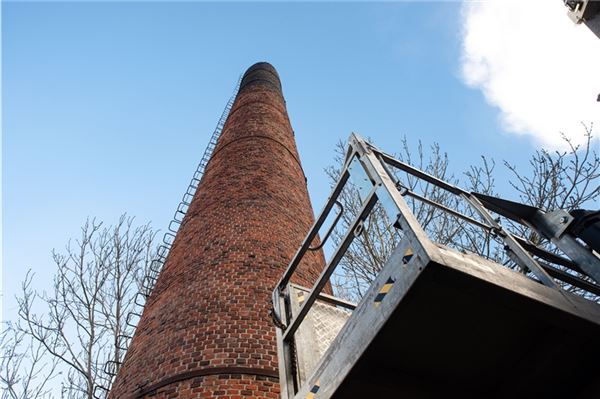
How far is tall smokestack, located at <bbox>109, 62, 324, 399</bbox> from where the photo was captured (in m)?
4.11

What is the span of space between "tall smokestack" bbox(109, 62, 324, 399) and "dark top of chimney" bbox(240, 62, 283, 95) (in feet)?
16.5

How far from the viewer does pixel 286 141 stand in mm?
9656

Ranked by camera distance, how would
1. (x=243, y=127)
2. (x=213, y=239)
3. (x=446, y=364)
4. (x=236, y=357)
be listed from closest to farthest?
1. (x=446, y=364)
2. (x=236, y=357)
3. (x=213, y=239)
4. (x=243, y=127)

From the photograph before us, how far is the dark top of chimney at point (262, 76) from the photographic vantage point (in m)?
13.3

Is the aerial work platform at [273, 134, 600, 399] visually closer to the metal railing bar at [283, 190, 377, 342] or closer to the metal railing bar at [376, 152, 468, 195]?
the metal railing bar at [283, 190, 377, 342]

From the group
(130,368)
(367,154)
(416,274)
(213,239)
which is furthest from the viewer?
(213,239)

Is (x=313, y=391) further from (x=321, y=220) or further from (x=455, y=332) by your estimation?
(x=321, y=220)

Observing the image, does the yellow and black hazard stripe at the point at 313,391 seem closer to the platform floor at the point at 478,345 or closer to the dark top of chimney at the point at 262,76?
the platform floor at the point at 478,345

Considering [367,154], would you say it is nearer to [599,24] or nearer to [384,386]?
[384,386]

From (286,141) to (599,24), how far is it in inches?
238

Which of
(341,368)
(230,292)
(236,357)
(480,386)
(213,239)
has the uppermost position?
(213,239)

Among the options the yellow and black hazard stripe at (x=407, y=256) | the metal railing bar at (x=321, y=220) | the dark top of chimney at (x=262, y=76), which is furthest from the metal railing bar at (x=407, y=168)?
the dark top of chimney at (x=262, y=76)

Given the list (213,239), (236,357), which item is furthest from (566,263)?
(213,239)

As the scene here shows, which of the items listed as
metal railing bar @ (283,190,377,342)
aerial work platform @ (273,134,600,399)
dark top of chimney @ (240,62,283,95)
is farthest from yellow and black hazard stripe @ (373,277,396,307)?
dark top of chimney @ (240,62,283,95)
